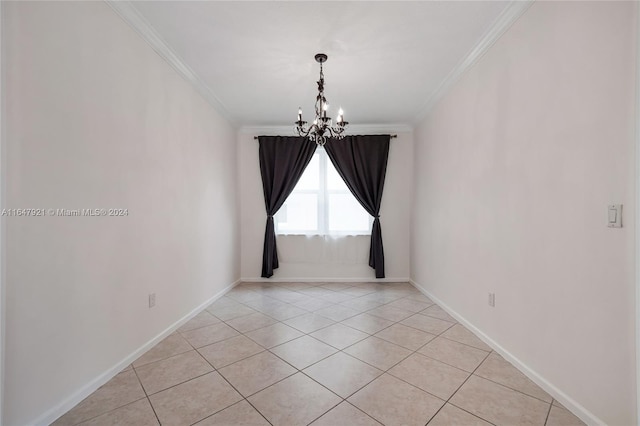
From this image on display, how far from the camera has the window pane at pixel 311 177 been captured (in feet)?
16.2

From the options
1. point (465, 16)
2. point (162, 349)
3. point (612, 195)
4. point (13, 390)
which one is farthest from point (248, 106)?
point (612, 195)

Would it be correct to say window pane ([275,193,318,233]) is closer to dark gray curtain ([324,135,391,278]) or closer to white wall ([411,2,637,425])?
dark gray curtain ([324,135,391,278])

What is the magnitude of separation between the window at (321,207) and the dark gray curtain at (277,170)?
0.61 ft

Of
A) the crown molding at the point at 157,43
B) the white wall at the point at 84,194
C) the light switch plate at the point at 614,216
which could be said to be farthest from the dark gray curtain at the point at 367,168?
the light switch plate at the point at 614,216

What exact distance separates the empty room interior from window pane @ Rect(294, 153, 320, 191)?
1.41 meters

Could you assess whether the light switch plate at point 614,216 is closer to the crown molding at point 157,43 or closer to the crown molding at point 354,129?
the crown molding at point 157,43

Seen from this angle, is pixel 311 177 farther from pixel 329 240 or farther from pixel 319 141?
pixel 319 141

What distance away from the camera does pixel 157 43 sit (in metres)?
2.42

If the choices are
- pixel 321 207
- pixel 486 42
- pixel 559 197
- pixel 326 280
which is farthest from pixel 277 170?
pixel 559 197

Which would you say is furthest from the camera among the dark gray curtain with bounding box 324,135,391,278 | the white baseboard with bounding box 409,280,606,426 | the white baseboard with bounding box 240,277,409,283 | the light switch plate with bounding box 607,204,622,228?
the white baseboard with bounding box 240,277,409,283

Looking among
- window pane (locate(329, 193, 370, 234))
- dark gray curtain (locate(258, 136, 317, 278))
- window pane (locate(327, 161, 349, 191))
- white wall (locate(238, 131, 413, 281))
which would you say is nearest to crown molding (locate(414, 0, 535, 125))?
white wall (locate(238, 131, 413, 281))

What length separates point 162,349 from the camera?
7.88 feet

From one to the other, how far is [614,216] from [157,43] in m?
3.34

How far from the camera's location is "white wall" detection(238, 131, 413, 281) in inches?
189
